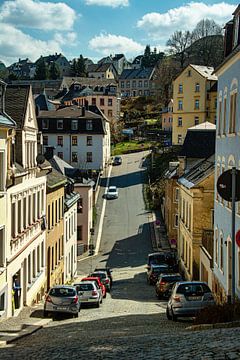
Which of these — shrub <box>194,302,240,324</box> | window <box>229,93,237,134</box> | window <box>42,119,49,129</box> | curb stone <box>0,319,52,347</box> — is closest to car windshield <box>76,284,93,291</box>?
curb stone <box>0,319,52,347</box>

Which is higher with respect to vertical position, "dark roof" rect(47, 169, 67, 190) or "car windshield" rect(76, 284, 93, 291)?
"dark roof" rect(47, 169, 67, 190)

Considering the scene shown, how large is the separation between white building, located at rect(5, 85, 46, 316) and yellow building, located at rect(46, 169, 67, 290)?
254 centimetres

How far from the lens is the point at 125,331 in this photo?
18.3 meters

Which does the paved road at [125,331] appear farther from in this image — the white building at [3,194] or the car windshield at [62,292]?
the white building at [3,194]

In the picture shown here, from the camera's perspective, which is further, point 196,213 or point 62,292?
point 196,213

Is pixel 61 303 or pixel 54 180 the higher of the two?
pixel 54 180

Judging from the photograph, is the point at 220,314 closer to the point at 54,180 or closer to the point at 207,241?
the point at 207,241

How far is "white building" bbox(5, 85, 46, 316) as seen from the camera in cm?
2531

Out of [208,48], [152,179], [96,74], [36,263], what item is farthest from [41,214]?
[96,74]

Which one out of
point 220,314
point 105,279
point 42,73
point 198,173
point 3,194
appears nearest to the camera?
point 220,314

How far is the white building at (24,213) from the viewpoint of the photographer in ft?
83.0

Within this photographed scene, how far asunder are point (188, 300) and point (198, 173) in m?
21.7

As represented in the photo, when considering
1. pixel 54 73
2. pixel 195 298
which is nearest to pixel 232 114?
pixel 195 298

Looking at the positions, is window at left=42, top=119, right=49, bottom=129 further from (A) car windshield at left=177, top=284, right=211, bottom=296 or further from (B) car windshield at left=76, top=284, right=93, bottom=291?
(A) car windshield at left=177, top=284, right=211, bottom=296
